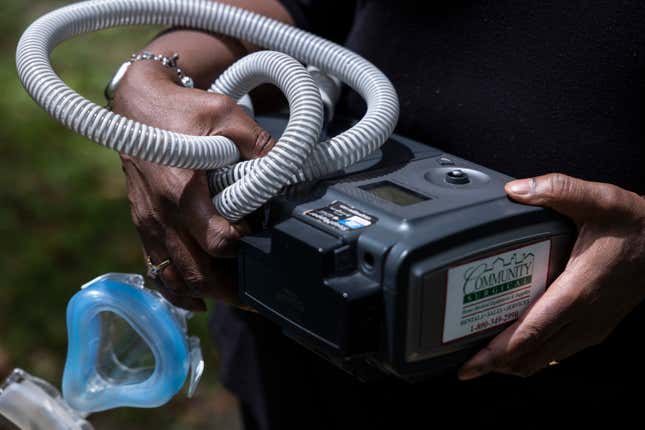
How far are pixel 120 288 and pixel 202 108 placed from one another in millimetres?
258

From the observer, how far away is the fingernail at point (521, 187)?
91 cm

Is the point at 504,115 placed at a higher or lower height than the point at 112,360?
higher

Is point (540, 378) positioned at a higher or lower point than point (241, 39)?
lower

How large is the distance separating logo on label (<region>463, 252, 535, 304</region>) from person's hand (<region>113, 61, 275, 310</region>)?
0.27 m

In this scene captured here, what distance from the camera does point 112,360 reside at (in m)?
1.18

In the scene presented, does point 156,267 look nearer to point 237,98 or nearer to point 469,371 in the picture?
point 237,98

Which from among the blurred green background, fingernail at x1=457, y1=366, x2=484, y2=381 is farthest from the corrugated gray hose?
the blurred green background

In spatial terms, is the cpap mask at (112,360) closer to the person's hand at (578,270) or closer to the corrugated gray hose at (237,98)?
the corrugated gray hose at (237,98)

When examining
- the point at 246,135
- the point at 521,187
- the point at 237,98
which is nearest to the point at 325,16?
the point at 237,98

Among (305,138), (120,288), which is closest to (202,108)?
(305,138)

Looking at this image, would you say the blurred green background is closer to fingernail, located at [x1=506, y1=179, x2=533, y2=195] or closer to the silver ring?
the silver ring

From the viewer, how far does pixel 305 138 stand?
0.94 meters

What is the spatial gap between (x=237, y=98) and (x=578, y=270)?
0.49 metres

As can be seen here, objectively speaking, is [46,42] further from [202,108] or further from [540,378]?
[540,378]
